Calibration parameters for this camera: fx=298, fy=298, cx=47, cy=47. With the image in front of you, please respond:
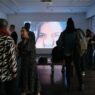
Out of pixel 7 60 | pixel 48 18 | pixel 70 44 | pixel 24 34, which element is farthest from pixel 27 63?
pixel 48 18

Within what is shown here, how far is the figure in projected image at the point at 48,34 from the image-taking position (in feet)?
63.3

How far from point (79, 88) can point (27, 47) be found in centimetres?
213

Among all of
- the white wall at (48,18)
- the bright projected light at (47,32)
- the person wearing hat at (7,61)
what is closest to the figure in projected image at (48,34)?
the bright projected light at (47,32)

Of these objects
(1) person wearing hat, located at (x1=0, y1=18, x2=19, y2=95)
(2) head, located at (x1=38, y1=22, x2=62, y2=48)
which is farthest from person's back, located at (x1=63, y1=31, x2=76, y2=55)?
(2) head, located at (x1=38, y1=22, x2=62, y2=48)

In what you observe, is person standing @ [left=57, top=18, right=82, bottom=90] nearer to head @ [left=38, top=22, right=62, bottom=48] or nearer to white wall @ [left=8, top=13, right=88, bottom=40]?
head @ [left=38, top=22, right=62, bottom=48]

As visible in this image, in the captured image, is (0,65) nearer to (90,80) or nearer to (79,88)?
(79,88)

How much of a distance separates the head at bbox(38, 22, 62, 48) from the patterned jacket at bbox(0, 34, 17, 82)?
14850 mm

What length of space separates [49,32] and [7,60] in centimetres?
1532

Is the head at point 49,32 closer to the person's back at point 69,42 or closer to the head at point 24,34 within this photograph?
the person's back at point 69,42

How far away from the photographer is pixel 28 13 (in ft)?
68.5

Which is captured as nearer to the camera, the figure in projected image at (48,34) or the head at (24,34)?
the head at (24,34)

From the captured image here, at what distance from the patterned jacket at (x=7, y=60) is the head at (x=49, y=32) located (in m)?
14.8

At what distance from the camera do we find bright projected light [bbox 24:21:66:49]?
1933 centimetres

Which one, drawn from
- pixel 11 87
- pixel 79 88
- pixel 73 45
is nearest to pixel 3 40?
pixel 11 87
